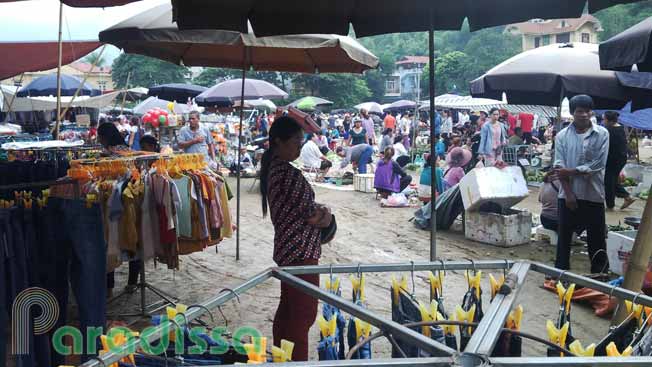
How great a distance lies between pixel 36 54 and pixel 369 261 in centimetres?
548

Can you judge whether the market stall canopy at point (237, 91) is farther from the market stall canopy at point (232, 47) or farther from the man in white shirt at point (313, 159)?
the market stall canopy at point (232, 47)

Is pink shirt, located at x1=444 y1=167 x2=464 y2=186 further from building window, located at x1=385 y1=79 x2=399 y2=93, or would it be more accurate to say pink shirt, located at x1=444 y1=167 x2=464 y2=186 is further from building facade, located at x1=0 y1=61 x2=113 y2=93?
building window, located at x1=385 y1=79 x2=399 y2=93

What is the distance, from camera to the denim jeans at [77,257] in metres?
3.57

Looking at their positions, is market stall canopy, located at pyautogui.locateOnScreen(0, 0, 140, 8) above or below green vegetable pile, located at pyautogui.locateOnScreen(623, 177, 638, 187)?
above

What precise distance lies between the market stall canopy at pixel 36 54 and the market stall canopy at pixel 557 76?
553 cm

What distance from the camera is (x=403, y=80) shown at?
83.9 metres

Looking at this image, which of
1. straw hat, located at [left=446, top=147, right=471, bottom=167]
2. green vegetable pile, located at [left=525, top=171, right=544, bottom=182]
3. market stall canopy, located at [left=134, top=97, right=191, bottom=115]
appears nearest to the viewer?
straw hat, located at [left=446, top=147, right=471, bottom=167]

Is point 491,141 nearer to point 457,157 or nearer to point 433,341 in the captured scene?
point 457,157

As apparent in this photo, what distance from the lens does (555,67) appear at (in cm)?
754

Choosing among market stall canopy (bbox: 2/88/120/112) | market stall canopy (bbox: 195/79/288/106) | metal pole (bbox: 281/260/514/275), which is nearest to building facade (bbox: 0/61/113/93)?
market stall canopy (bbox: 2/88/120/112)

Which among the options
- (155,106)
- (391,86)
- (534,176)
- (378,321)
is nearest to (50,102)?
(155,106)

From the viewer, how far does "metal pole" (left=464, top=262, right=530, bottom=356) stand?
1687 mm

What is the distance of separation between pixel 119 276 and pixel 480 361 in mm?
5630

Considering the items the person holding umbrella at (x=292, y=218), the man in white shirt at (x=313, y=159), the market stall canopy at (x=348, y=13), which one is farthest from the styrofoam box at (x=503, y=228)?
the man in white shirt at (x=313, y=159)
